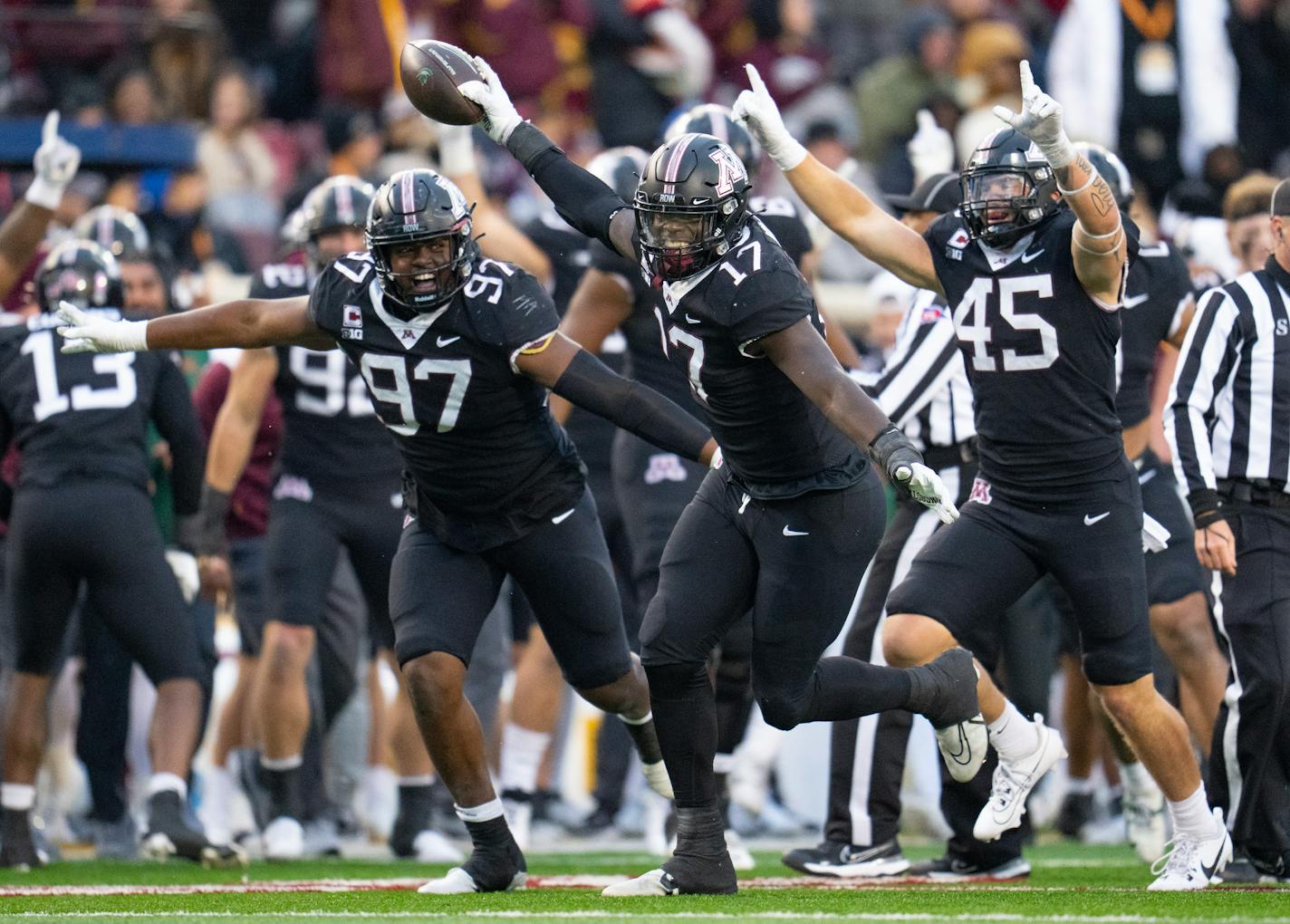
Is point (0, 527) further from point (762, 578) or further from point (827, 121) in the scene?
point (827, 121)

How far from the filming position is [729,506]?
5766mm

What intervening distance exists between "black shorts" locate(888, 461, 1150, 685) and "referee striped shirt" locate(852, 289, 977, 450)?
88 centimetres

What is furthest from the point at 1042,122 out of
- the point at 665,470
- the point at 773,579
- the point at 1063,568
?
the point at 665,470

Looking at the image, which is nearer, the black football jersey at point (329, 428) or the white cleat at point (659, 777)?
the white cleat at point (659, 777)

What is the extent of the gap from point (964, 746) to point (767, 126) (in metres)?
1.81

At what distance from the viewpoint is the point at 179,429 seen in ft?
25.2

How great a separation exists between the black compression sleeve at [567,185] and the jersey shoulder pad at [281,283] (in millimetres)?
1784

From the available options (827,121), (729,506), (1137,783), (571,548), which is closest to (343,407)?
(571,548)

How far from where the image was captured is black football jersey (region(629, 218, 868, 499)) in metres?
5.44

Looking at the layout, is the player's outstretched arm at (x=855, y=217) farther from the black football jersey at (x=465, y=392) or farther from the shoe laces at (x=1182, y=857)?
the shoe laces at (x=1182, y=857)

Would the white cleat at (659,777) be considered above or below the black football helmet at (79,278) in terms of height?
below

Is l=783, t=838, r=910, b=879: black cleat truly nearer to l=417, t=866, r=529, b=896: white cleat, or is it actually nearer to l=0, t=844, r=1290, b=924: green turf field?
l=0, t=844, r=1290, b=924: green turf field

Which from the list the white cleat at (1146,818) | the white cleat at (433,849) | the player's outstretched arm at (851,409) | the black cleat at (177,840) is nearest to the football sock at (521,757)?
the white cleat at (433,849)

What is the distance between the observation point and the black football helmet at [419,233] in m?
5.87
